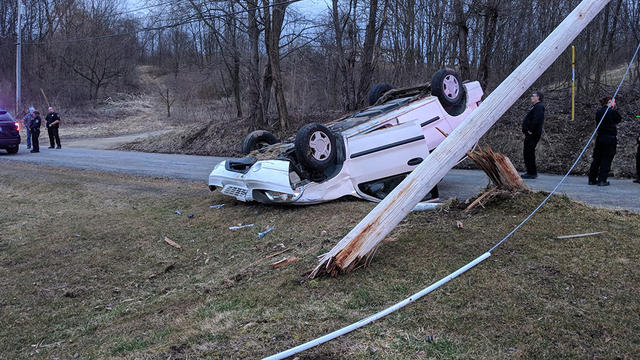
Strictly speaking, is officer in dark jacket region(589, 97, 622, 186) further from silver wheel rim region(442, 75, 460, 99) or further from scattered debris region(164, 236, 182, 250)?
scattered debris region(164, 236, 182, 250)

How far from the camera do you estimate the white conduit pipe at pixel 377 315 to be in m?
3.18

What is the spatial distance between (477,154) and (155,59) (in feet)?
175

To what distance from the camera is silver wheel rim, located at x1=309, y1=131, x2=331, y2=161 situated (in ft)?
22.2

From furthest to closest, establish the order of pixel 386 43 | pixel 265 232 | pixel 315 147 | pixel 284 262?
pixel 386 43 < pixel 315 147 < pixel 265 232 < pixel 284 262

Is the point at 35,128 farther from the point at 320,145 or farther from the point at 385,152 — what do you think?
the point at 385,152

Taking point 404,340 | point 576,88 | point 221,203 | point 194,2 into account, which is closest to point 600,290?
point 404,340

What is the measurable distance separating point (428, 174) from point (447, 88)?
168 inches

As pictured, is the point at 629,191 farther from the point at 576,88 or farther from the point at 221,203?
the point at 576,88

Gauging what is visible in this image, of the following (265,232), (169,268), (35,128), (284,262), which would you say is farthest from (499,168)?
(35,128)

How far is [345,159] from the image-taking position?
7012 millimetres

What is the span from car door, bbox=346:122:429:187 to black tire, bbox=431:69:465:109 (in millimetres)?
1082

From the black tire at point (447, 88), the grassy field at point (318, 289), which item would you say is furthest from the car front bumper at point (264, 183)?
the black tire at point (447, 88)

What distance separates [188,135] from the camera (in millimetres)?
20047

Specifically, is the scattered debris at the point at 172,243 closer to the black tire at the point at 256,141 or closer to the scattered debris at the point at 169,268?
the scattered debris at the point at 169,268
